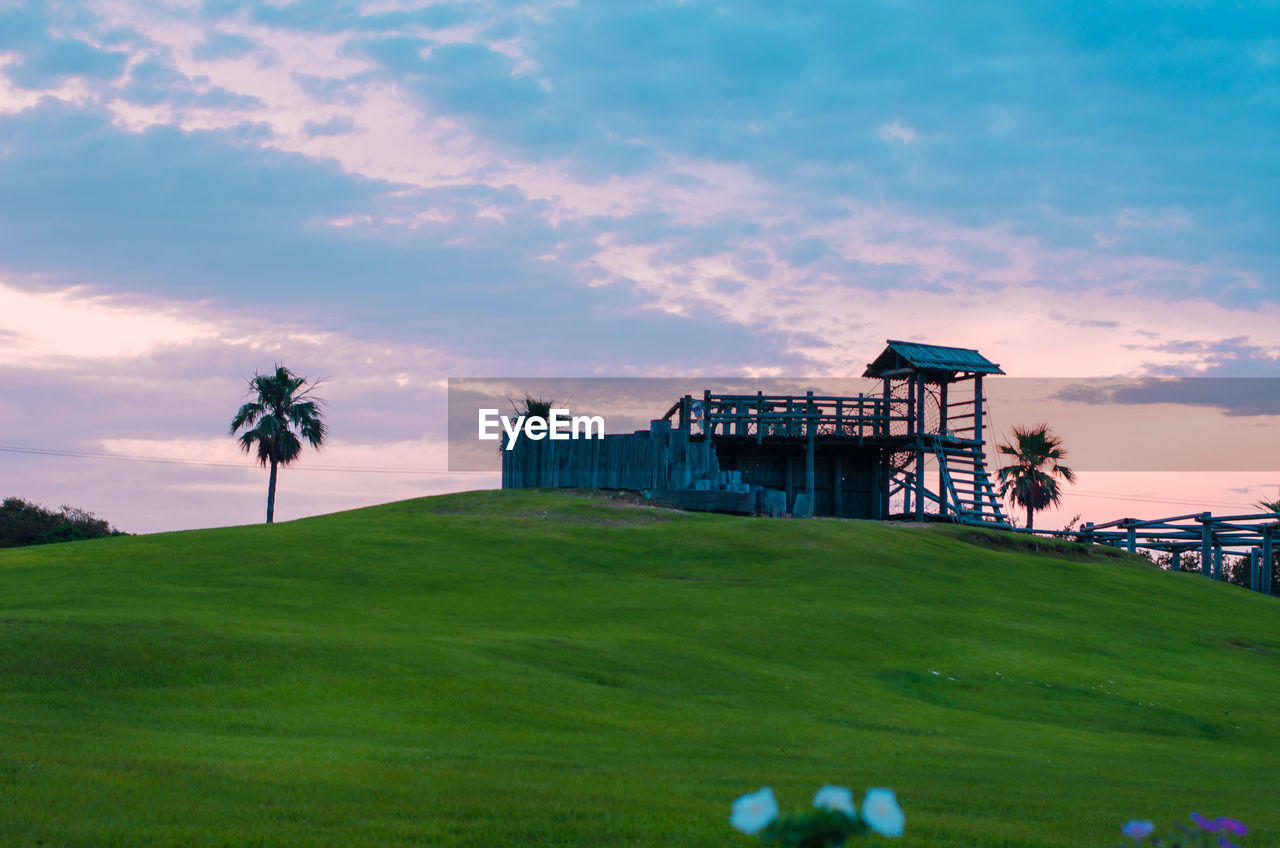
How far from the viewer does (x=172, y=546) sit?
121ft

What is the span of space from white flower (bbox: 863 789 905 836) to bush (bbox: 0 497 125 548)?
67.5 meters

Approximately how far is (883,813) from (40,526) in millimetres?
73189

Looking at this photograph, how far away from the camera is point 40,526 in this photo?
6650 centimetres

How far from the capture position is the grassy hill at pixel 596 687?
11375 mm

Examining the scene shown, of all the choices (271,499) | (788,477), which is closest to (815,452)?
(788,477)

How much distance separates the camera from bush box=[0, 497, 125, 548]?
208 feet

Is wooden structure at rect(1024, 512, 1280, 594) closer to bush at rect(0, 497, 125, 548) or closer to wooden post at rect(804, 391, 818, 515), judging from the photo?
wooden post at rect(804, 391, 818, 515)

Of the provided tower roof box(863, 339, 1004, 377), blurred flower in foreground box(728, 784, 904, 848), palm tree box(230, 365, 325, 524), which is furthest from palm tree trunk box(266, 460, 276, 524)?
blurred flower in foreground box(728, 784, 904, 848)

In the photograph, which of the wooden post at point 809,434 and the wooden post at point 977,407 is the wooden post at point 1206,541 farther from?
the wooden post at point 809,434

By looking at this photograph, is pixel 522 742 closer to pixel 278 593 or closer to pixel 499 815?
pixel 499 815

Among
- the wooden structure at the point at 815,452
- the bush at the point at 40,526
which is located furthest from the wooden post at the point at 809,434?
the bush at the point at 40,526

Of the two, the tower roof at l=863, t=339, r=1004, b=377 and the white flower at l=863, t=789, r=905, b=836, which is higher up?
the tower roof at l=863, t=339, r=1004, b=377

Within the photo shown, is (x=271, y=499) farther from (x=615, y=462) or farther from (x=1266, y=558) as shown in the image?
(x=1266, y=558)

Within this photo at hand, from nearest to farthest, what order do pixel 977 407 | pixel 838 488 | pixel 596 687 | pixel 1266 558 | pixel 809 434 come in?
pixel 596 687, pixel 1266 558, pixel 809 434, pixel 977 407, pixel 838 488
